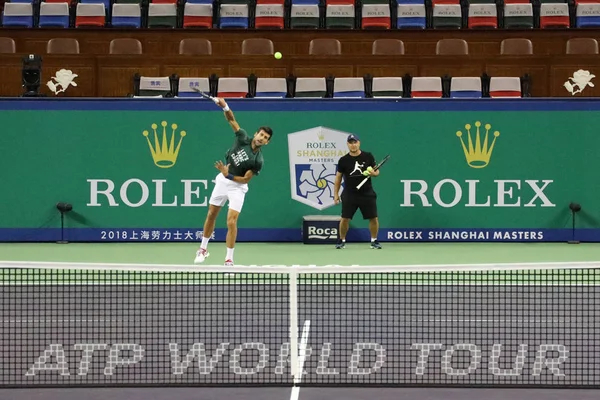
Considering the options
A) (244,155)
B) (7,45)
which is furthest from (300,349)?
(7,45)

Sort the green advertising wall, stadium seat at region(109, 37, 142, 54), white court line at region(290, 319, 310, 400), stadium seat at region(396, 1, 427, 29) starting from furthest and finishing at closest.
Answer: stadium seat at region(396, 1, 427, 29) < stadium seat at region(109, 37, 142, 54) < the green advertising wall < white court line at region(290, 319, 310, 400)

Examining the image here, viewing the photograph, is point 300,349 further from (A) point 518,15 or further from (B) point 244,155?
(A) point 518,15

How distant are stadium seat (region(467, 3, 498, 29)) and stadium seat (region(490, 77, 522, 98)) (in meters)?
2.38

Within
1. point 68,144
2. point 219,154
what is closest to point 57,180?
point 68,144

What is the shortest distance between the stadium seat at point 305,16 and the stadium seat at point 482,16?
3158mm

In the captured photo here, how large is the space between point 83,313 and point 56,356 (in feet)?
6.62

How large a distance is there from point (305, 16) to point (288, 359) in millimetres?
13964

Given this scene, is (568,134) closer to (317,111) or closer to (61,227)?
(317,111)

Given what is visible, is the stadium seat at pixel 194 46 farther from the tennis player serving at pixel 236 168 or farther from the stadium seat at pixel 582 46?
the stadium seat at pixel 582 46

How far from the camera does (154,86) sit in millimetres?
17969

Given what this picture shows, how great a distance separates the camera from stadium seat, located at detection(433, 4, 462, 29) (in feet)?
66.1

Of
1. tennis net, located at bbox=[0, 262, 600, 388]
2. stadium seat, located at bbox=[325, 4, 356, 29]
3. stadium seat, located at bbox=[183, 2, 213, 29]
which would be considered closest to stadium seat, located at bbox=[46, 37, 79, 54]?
stadium seat, located at bbox=[183, 2, 213, 29]

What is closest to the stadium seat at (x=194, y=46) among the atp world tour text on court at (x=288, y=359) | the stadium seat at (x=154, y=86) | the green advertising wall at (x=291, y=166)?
the stadium seat at (x=154, y=86)

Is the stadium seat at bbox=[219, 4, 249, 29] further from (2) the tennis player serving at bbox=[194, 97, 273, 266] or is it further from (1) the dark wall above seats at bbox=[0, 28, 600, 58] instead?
(2) the tennis player serving at bbox=[194, 97, 273, 266]
